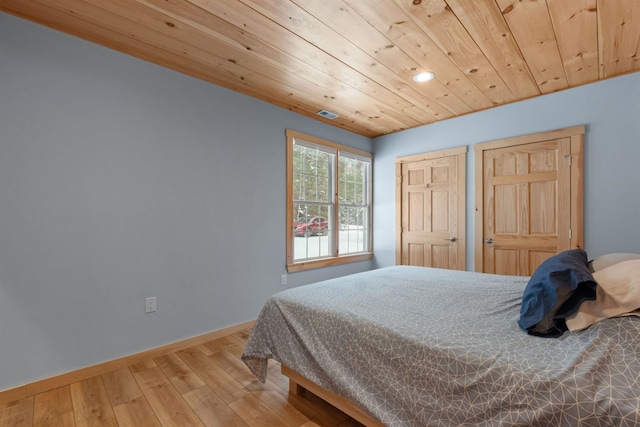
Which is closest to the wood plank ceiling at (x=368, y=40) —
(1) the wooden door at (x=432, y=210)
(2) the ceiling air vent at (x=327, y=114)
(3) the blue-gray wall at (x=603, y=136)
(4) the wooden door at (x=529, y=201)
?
(3) the blue-gray wall at (x=603, y=136)

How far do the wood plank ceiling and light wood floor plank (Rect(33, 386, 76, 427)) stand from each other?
245 centimetres

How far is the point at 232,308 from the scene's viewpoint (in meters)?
2.93

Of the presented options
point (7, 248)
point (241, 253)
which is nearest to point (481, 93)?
point (241, 253)

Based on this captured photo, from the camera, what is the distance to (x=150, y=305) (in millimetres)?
2402

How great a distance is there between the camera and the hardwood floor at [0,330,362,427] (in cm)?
163

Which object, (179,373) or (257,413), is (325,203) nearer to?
(179,373)

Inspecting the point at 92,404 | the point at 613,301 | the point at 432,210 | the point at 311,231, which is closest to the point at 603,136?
the point at 432,210

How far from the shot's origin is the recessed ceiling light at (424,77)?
8.43ft

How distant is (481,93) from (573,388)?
9.58 feet

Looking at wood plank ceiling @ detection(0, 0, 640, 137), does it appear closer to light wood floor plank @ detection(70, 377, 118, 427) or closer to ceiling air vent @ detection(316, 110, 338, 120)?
ceiling air vent @ detection(316, 110, 338, 120)

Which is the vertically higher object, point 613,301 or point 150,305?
point 613,301

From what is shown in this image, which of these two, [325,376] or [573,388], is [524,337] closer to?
[573,388]

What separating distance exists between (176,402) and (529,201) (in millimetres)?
3732

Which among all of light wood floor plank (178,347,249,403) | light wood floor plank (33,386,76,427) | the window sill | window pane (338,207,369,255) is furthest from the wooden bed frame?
window pane (338,207,369,255)
